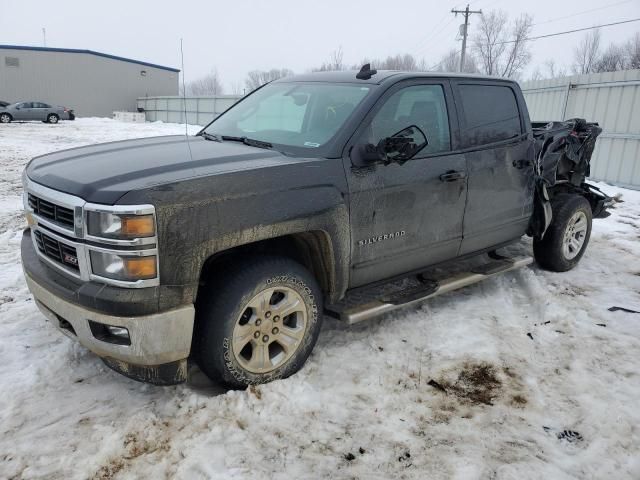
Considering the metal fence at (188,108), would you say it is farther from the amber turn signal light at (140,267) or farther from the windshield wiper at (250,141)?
the amber turn signal light at (140,267)

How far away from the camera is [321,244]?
3230 mm

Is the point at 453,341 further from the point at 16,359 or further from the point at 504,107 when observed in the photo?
the point at 16,359

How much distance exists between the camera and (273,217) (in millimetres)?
2875

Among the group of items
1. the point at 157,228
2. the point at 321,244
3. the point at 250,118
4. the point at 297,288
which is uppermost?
the point at 250,118

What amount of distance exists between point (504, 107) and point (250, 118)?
2.21 m

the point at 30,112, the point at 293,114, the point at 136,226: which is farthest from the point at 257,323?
the point at 30,112

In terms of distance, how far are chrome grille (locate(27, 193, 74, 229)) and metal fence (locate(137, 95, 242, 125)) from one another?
2266cm

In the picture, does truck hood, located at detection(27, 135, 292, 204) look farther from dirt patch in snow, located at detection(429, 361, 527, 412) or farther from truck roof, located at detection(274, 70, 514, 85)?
dirt patch in snow, located at detection(429, 361, 527, 412)

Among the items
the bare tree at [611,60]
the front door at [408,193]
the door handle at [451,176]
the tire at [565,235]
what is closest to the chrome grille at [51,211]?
the front door at [408,193]

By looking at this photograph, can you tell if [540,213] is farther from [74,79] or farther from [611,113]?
[74,79]

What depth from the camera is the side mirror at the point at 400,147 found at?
10.7 ft

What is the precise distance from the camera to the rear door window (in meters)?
4.09

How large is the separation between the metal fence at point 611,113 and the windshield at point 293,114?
9.51 metres

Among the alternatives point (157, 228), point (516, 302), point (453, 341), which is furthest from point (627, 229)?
point (157, 228)
